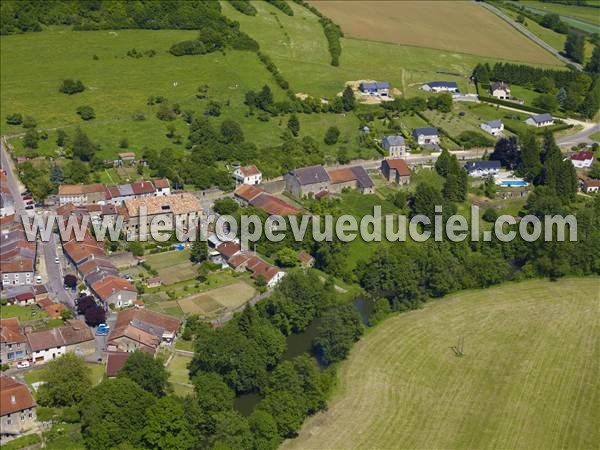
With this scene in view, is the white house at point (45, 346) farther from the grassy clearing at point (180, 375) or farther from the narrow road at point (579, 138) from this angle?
the narrow road at point (579, 138)

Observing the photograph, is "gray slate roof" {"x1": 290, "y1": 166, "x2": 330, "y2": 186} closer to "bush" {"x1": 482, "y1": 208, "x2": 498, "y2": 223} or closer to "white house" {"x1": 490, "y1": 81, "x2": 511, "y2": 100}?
"bush" {"x1": 482, "y1": 208, "x2": 498, "y2": 223}

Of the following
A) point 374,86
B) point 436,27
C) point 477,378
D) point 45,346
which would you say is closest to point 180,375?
point 45,346

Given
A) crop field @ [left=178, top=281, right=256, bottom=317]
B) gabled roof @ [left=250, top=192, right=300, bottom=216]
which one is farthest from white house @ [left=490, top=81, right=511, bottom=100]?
crop field @ [left=178, top=281, right=256, bottom=317]

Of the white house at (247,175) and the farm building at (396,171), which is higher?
the farm building at (396,171)

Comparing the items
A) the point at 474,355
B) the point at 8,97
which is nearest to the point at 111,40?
the point at 8,97

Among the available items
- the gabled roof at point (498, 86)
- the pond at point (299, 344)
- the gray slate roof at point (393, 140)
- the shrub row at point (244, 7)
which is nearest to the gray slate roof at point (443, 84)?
the gabled roof at point (498, 86)

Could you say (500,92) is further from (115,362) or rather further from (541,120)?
(115,362)
